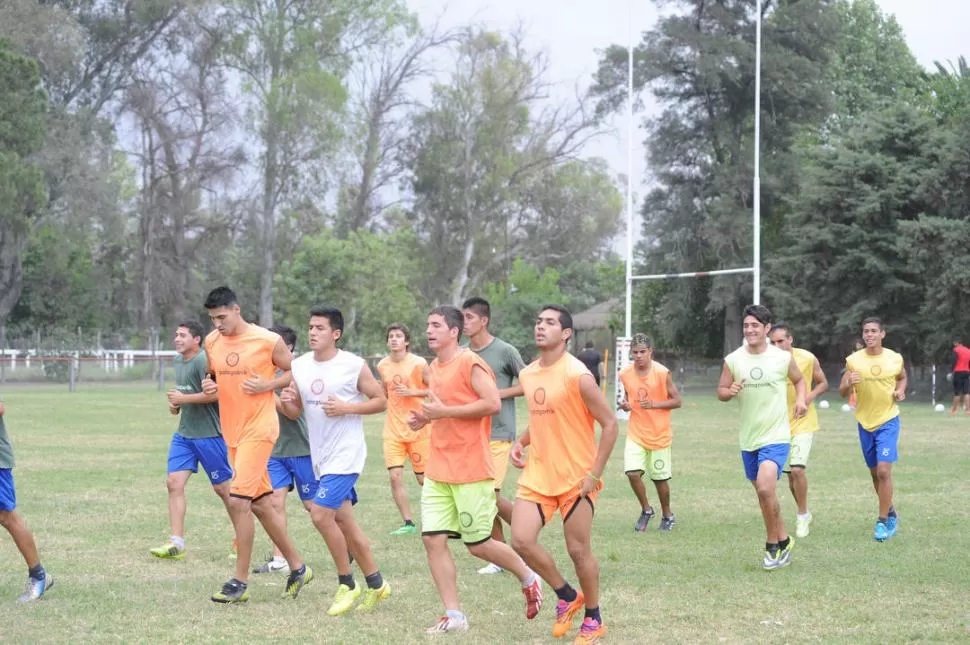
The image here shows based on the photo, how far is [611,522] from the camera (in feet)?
42.2

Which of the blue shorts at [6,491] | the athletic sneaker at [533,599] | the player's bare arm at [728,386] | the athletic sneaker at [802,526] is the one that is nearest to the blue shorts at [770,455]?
the player's bare arm at [728,386]

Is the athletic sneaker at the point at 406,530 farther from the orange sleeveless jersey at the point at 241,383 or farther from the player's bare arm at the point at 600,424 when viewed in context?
the player's bare arm at the point at 600,424

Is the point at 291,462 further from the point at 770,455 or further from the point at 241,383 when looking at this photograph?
the point at 770,455

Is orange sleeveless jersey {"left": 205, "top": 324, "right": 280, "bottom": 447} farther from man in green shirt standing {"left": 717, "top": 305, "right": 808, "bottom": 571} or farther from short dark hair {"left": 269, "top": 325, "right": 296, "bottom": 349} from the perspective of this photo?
man in green shirt standing {"left": 717, "top": 305, "right": 808, "bottom": 571}

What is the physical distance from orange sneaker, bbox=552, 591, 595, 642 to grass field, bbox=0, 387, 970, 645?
6.1 inches

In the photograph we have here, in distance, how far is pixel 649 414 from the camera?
1262cm

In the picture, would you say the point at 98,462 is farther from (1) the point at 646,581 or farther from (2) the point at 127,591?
(1) the point at 646,581

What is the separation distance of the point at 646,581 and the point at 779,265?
124ft

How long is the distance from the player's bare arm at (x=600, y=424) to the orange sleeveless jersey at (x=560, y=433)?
0.09 meters

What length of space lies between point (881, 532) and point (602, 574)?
326 cm

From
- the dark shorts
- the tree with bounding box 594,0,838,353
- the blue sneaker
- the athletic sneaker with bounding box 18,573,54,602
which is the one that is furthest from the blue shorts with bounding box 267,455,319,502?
the tree with bounding box 594,0,838,353

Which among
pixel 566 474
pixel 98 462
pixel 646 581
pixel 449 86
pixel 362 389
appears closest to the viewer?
pixel 566 474

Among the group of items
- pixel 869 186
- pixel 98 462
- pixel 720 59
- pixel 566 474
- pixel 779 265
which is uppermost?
pixel 720 59

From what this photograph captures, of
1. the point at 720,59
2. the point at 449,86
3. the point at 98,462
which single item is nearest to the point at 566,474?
the point at 98,462
